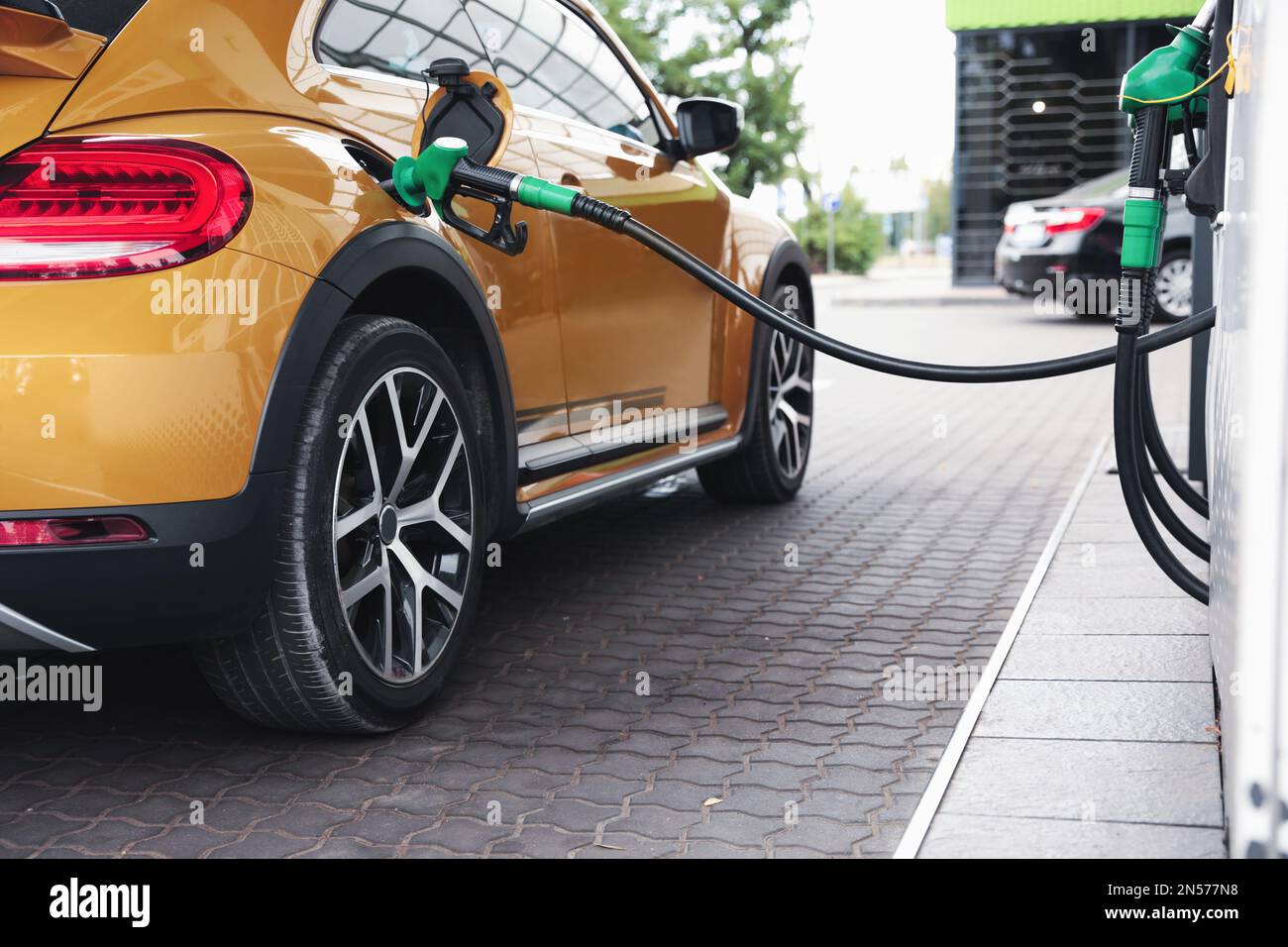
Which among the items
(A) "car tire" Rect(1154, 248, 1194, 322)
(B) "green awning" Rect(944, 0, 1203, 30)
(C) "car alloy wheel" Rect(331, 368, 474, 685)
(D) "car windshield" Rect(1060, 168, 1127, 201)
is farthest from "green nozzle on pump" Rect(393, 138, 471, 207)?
(D) "car windshield" Rect(1060, 168, 1127, 201)

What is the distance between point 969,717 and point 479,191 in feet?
5.34

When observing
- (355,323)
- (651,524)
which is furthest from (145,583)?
(651,524)

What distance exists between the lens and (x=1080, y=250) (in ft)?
51.1

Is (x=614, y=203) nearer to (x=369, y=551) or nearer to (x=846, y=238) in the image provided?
(x=369, y=551)

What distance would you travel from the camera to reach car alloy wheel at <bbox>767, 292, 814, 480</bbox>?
5859 millimetres

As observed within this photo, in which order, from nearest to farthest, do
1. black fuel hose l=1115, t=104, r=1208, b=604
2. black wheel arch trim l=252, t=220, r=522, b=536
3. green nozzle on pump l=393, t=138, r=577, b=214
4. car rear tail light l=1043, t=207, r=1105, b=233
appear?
black wheel arch trim l=252, t=220, r=522, b=536 < black fuel hose l=1115, t=104, r=1208, b=604 < green nozzle on pump l=393, t=138, r=577, b=214 < car rear tail light l=1043, t=207, r=1105, b=233

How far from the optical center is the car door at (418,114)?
132 inches

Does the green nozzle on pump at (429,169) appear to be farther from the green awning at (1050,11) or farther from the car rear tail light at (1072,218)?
the car rear tail light at (1072,218)

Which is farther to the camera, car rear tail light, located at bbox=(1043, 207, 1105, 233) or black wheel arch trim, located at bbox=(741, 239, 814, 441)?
car rear tail light, located at bbox=(1043, 207, 1105, 233)

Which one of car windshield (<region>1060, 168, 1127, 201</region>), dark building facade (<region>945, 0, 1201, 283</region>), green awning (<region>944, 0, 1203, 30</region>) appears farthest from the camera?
dark building facade (<region>945, 0, 1201, 283</region>)

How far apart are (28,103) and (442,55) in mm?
1350

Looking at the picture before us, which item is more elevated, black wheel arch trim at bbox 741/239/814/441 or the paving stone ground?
black wheel arch trim at bbox 741/239/814/441

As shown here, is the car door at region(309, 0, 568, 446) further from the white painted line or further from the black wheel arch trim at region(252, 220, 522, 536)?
the white painted line
